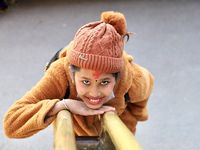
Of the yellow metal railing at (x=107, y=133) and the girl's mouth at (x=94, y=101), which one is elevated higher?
the yellow metal railing at (x=107, y=133)

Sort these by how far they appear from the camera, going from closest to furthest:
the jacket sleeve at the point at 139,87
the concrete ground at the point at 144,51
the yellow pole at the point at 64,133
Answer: the yellow pole at the point at 64,133, the jacket sleeve at the point at 139,87, the concrete ground at the point at 144,51

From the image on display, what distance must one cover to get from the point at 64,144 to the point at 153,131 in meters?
1.00

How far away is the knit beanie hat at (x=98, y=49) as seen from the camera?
0.75 meters

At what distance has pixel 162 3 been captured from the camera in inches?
93.7

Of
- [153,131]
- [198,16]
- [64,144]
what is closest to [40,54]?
[153,131]

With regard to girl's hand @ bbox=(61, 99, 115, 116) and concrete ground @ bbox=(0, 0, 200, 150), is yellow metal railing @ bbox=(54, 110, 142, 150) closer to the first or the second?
girl's hand @ bbox=(61, 99, 115, 116)

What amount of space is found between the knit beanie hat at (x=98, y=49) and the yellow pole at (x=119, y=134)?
9 centimetres

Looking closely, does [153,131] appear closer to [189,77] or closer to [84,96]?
[189,77]

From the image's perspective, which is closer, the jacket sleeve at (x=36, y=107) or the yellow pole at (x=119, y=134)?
the yellow pole at (x=119, y=134)

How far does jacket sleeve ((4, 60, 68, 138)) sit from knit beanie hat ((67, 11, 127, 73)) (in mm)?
90

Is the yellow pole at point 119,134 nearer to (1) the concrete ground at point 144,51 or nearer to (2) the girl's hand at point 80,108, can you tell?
(2) the girl's hand at point 80,108

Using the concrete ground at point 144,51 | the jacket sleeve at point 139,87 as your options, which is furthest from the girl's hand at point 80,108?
the concrete ground at point 144,51

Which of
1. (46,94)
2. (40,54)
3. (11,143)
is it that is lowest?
(11,143)

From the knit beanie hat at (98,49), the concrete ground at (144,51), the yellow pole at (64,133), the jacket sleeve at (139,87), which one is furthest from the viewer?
the concrete ground at (144,51)
